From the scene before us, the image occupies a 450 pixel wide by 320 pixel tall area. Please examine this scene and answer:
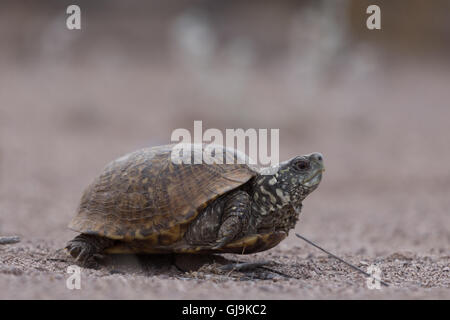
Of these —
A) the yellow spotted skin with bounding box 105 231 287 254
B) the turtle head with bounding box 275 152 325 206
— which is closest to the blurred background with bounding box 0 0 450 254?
the yellow spotted skin with bounding box 105 231 287 254

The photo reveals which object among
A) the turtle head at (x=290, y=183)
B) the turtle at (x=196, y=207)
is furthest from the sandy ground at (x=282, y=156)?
the turtle head at (x=290, y=183)

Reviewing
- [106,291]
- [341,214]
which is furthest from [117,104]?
[106,291]

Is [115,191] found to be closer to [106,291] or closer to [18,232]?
[106,291]

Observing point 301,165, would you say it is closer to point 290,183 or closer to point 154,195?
point 290,183

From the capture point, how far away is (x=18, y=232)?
16.7ft

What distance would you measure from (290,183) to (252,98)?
11.6m

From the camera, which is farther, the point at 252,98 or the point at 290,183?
the point at 252,98

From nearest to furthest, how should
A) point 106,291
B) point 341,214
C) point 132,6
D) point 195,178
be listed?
point 106,291, point 195,178, point 341,214, point 132,6

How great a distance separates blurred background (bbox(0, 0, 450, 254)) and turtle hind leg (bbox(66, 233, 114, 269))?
0.92m

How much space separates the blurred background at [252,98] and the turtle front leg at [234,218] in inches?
65.0

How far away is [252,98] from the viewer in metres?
15.0

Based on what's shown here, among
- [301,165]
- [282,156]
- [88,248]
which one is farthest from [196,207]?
→ [282,156]

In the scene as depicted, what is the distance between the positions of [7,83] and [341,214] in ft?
35.9
